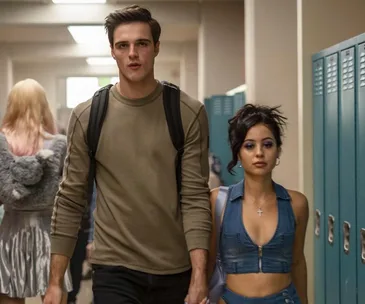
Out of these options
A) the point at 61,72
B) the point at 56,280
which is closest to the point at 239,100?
the point at 56,280

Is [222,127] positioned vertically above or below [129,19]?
below

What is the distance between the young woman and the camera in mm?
2975

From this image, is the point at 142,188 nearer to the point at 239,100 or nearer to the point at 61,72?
the point at 239,100

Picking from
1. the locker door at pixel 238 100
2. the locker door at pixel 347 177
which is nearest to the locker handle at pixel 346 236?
the locker door at pixel 347 177

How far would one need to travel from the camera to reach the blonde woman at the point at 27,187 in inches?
181

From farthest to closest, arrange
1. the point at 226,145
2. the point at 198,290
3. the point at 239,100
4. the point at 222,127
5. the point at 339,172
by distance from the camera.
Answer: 1. the point at 222,127
2. the point at 226,145
3. the point at 239,100
4. the point at 339,172
5. the point at 198,290

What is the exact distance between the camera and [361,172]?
3768mm

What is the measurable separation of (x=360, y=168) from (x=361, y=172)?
3 cm

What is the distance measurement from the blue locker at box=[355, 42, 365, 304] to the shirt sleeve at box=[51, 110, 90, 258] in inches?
53.0

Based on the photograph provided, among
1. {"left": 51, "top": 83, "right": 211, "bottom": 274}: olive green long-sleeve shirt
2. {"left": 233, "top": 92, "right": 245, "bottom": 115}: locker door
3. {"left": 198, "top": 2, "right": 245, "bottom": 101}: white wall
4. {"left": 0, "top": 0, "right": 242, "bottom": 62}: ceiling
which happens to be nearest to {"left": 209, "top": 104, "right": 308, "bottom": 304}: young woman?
{"left": 51, "top": 83, "right": 211, "bottom": 274}: olive green long-sleeve shirt

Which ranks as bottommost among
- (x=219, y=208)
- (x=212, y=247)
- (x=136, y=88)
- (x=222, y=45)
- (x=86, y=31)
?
(x=212, y=247)

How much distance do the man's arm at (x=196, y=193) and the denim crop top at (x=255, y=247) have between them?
4.8 inches

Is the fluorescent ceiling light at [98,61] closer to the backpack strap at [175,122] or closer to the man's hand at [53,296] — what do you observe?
the backpack strap at [175,122]

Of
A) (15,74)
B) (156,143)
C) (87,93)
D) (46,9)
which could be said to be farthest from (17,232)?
(87,93)
